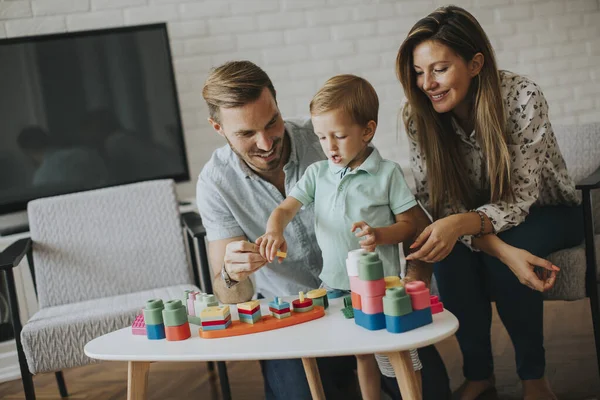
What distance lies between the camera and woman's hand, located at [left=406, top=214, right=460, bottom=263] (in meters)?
1.69

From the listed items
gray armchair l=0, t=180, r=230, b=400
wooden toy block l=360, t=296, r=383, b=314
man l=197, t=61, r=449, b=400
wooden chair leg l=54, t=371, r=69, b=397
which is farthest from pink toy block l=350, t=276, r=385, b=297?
wooden chair leg l=54, t=371, r=69, b=397

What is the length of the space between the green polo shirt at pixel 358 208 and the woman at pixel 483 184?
9 centimetres

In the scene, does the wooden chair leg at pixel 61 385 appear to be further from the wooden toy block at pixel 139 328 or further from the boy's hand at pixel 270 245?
the boy's hand at pixel 270 245

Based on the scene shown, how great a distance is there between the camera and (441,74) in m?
1.85

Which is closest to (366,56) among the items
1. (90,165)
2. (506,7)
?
(506,7)

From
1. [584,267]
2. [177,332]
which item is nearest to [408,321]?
[177,332]

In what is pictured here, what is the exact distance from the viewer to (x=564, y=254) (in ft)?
6.50

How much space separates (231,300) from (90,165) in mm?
1650

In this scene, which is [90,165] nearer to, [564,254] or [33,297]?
[33,297]

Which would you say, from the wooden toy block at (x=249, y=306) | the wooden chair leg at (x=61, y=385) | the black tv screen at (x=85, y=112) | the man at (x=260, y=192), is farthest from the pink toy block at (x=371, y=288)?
the black tv screen at (x=85, y=112)

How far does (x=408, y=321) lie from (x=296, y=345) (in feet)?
0.71

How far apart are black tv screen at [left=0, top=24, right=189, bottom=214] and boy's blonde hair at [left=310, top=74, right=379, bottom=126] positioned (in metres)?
1.73

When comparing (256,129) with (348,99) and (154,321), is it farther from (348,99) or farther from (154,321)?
(154,321)

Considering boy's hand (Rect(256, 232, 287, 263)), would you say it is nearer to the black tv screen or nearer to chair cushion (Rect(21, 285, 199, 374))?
chair cushion (Rect(21, 285, 199, 374))
